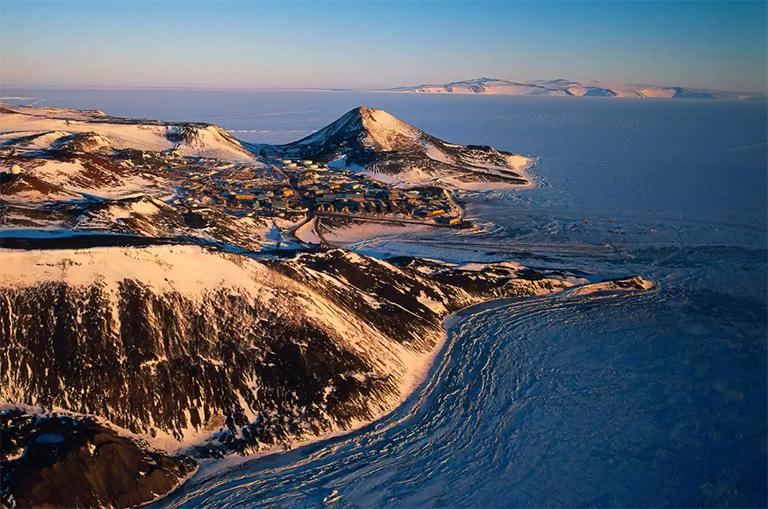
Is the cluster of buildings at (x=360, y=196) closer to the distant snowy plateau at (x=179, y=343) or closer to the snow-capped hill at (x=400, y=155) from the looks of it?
the snow-capped hill at (x=400, y=155)

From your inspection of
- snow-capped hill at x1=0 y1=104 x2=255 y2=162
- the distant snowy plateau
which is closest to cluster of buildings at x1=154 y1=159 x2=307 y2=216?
snow-capped hill at x1=0 y1=104 x2=255 y2=162

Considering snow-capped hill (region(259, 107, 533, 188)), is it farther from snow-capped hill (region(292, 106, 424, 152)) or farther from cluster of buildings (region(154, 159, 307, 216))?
cluster of buildings (region(154, 159, 307, 216))

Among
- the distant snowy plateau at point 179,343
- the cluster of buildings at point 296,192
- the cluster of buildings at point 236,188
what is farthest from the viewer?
the cluster of buildings at point 296,192

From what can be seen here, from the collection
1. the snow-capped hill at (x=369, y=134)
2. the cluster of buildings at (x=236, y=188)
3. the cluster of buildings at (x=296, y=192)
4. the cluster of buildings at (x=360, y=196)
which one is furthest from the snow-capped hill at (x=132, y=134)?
the snow-capped hill at (x=369, y=134)

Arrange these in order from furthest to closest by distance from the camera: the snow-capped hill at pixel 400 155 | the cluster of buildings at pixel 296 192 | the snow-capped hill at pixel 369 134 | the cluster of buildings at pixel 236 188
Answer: the snow-capped hill at pixel 369 134, the snow-capped hill at pixel 400 155, the cluster of buildings at pixel 296 192, the cluster of buildings at pixel 236 188

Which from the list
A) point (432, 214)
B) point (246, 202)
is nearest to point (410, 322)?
point (432, 214)
